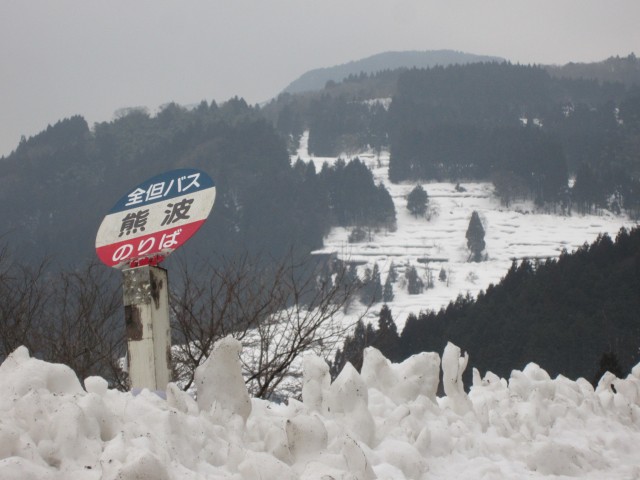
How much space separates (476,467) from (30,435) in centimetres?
273

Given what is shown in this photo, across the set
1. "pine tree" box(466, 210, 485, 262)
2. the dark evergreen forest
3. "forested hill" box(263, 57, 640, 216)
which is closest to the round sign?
the dark evergreen forest

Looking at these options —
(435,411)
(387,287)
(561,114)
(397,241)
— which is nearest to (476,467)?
(435,411)

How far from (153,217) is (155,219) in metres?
0.02

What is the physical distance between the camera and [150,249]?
522cm

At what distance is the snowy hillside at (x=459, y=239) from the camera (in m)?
94.4

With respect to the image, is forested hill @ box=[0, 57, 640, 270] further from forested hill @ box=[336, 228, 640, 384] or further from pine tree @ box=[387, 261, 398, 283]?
forested hill @ box=[336, 228, 640, 384]

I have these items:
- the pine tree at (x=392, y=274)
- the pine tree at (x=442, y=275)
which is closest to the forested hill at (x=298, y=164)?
the pine tree at (x=392, y=274)

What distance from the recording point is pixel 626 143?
14050cm

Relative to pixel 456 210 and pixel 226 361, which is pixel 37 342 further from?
pixel 456 210

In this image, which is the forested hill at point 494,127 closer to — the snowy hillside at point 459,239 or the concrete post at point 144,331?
the snowy hillside at point 459,239

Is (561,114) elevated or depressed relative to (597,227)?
elevated

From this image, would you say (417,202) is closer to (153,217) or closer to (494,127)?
(494,127)

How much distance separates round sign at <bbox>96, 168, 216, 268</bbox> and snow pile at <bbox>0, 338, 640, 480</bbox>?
768 mm

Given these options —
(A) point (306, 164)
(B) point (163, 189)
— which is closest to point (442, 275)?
(A) point (306, 164)
